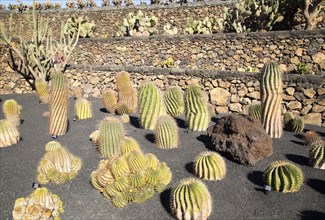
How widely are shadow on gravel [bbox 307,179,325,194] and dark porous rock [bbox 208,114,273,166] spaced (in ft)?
3.01

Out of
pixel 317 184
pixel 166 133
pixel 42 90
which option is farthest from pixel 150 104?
pixel 42 90

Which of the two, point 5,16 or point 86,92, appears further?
point 5,16

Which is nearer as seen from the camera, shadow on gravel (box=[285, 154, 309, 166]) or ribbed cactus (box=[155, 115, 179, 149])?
shadow on gravel (box=[285, 154, 309, 166])

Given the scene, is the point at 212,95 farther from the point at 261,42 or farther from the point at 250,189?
the point at 250,189

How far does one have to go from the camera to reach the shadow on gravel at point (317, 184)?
14.2 feet

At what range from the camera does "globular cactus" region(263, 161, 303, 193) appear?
13.8ft

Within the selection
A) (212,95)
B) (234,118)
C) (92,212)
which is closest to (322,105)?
(212,95)

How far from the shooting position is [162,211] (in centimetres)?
391

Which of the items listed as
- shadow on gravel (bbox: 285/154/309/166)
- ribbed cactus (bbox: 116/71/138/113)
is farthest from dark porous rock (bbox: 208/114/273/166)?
ribbed cactus (bbox: 116/71/138/113)

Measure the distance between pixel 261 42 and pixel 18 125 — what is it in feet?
27.1

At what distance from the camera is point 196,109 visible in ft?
21.7

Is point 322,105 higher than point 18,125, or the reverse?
point 322,105

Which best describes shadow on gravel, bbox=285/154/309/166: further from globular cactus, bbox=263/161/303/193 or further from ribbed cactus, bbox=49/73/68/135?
ribbed cactus, bbox=49/73/68/135

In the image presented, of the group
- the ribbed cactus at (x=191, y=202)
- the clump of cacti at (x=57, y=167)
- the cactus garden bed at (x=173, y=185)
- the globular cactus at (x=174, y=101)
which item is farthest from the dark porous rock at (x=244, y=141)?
the clump of cacti at (x=57, y=167)
